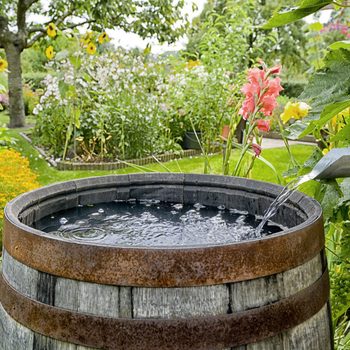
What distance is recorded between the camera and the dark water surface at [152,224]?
4.83 feet

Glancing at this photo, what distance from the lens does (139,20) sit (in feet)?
29.3

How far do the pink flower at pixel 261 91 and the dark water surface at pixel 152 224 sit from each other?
555mm

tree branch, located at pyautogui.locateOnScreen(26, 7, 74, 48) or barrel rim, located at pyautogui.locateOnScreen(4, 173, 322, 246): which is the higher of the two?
tree branch, located at pyautogui.locateOnScreen(26, 7, 74, 48)

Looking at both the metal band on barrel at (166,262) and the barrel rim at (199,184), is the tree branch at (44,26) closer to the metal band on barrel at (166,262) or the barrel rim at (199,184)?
the barrel rim at (199,184)

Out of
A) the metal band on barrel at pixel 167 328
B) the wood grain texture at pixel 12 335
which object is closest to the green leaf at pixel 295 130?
the metal band on barrel at pixel 167 328

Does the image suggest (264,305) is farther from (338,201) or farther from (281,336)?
(338,201)

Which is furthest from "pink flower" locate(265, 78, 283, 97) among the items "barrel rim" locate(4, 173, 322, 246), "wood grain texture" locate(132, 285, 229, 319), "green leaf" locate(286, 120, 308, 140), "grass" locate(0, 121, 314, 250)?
"grass" locate(0, 121, 314, 250)

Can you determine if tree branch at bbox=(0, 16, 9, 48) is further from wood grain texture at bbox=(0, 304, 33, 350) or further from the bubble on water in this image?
wood grain texture at bbox=(0, 304, 33, 350)

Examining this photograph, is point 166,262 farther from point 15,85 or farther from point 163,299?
point 15,85

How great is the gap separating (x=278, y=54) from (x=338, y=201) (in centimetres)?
1540

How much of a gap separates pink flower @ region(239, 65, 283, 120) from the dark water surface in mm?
555

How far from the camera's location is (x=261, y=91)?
6.82 ft

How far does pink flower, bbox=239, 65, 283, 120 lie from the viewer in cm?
206

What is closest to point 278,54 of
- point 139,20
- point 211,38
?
point 139,20
